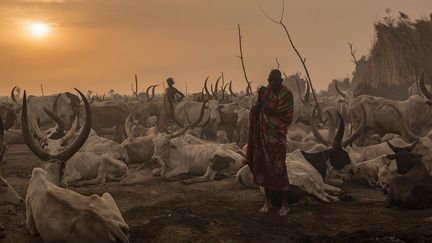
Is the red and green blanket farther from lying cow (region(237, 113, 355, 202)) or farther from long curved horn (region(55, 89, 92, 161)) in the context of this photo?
long curved horn (region(55, 89, 92, 161))

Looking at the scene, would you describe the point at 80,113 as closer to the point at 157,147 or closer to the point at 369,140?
the point at 157,147

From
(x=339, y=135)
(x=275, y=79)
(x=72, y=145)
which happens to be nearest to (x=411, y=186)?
(x=339, y=135)

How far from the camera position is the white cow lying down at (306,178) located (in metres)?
7.11

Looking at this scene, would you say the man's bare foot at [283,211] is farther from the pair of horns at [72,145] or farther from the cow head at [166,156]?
the cow head at [166,156]

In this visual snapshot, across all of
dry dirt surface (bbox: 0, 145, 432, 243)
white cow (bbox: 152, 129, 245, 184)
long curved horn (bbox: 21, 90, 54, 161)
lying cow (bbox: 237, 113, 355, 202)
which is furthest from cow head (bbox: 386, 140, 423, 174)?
long curved horn (bbox: 21, 90, 54, 161)

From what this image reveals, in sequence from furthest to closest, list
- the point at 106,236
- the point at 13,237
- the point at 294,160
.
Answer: the point at 294,160 → the point at 13,237 → the point at 106,236

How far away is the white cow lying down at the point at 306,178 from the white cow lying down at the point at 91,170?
317 cm

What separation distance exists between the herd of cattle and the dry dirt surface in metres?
0.34

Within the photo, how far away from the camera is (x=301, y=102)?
17.4 metres

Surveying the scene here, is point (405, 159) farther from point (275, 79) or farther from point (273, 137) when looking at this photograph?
point (275, 79)

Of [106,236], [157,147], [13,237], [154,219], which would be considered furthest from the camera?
[157,147]

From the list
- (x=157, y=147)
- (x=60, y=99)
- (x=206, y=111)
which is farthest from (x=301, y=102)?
(x=60, y=99)

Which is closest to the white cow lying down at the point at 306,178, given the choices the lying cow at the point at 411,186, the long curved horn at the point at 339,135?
the long curved horn at the point at 339,135

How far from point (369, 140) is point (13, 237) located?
10634 mm
